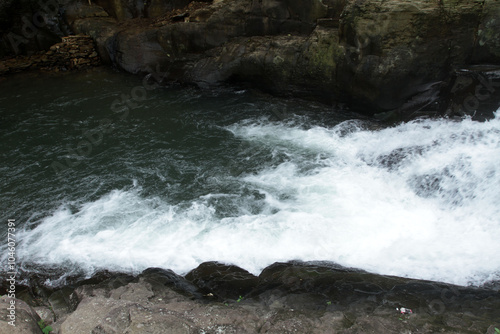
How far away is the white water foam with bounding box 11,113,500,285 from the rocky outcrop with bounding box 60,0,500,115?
139 cm

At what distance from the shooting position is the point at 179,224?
6.27 meters

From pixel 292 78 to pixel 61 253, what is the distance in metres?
6.91

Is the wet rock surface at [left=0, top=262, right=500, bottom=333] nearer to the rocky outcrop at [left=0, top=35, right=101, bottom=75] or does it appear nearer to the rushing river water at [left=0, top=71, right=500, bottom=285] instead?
the rushing river water at [left=0, top=71, right=500, bottom=285]

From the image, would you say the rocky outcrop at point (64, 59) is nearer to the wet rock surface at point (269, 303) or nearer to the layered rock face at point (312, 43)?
the layered rock face at point (312, 43)

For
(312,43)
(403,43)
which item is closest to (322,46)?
(312,43)

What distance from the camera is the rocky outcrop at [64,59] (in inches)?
531

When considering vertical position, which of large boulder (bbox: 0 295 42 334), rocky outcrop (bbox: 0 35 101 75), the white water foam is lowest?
the white water foam

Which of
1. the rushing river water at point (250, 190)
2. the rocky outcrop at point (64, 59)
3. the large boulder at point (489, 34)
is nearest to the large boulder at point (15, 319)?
the rushing river water at point (250, 190)

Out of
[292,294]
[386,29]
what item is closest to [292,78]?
[386,29]

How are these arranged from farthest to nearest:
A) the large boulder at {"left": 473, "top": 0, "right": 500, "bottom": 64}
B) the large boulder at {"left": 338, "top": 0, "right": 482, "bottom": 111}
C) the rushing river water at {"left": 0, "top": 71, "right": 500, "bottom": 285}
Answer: the large boulder at {"left": 338, "top": 0, "right": 482, "bottom": 111} < the large boulder at {"left": 473, "top": 0, "right": 500, "bottom": 64} < the rushing river water at {"left": 0, "top": 71, "right": 500, "bottom": 285}

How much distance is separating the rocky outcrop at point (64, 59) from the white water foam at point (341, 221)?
8603mm

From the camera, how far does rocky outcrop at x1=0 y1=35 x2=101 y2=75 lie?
13.5 meters

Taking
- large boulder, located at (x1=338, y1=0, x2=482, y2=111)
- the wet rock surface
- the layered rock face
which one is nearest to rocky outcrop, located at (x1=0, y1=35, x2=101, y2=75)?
the layered rock face

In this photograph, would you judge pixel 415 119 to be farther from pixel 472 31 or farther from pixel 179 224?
pixel 179 224
